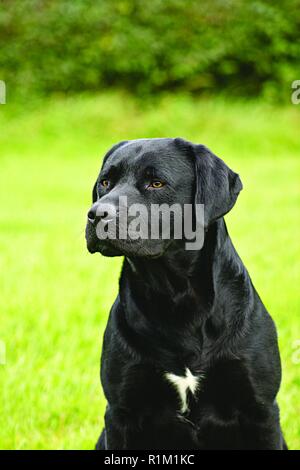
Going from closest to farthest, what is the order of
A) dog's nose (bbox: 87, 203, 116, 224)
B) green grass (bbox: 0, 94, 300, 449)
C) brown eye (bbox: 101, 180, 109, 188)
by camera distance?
dog's nose (bbox: 87, 203, 116, 224), brown eye (bbox: 101, 180, 109, 188), green grass (bbox: 0, 94, 300, 449)

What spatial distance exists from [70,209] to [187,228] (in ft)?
25.1

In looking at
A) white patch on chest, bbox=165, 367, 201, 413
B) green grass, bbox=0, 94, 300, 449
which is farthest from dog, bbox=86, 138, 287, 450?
green grass, bbox=0, 94, 300, 449

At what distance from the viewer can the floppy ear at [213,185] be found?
2.88 metres

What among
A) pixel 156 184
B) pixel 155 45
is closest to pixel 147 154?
pixel 156 184

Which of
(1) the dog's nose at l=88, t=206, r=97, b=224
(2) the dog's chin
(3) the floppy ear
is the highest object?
(3) the floppy ear

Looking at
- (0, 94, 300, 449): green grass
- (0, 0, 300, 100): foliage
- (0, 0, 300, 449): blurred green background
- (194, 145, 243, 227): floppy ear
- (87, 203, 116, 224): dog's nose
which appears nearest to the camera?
(87, 203, 116, 224): dog's nose

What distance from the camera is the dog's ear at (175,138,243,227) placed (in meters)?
2.88

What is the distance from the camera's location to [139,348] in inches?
119

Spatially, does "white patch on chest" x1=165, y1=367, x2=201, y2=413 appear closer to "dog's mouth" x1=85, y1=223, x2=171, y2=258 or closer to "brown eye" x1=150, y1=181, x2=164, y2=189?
"dog's mouth" x1=85, y1=223, x2=171, y2=258

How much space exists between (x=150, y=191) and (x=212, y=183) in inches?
9.8

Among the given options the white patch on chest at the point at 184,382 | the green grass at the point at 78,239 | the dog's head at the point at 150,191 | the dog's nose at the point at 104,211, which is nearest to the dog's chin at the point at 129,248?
the dog's head at the point at 150,191

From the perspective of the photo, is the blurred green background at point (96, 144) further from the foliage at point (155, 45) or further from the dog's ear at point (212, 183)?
the dog's ear at point (212, 183)
